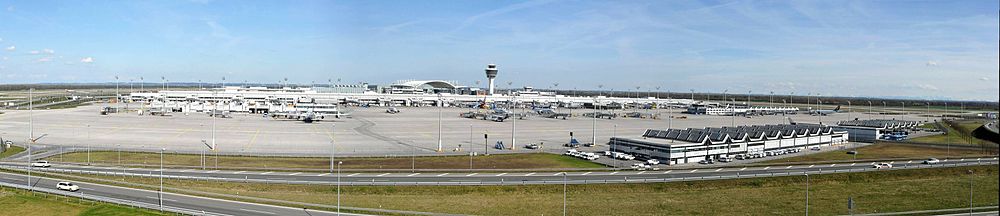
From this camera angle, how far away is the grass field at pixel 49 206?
3338 cm

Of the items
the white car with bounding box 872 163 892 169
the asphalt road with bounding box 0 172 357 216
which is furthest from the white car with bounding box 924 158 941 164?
the asphalt road with bounding box 0 172 357 216

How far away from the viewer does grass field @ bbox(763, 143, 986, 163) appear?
60938 millimetres

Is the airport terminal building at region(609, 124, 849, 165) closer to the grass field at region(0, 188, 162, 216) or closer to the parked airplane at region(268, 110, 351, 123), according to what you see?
the grass field at region(0, 188, 162, 216)

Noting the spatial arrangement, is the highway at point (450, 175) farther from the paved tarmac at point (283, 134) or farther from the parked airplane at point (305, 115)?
the parked airplane at point (305, 115)

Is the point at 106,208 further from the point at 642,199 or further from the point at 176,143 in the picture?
the point at 176,143

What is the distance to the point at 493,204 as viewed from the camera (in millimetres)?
38281

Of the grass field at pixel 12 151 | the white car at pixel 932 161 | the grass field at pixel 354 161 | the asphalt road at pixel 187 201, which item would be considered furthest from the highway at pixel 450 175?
the white car at pixel 932 161

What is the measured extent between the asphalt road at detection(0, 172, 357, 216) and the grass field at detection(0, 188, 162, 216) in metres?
1.87

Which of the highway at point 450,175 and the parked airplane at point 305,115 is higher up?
the parked airplane at point 305,115

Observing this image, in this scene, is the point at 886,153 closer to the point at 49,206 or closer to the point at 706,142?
the point at 706,142

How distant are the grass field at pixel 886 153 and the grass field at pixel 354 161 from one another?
69.4 ft

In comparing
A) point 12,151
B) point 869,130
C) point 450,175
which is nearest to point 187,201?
point 450,175

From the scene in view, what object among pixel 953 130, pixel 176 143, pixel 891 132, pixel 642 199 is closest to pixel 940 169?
pixel 642 199

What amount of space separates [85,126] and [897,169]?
293 feet
